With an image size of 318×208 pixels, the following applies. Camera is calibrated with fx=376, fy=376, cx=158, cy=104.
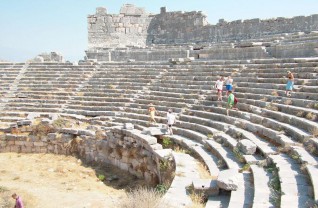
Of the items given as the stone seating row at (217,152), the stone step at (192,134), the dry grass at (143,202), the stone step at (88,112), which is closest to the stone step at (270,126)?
the stone seating row at (217,152)

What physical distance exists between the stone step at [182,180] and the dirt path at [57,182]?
6.60 ft

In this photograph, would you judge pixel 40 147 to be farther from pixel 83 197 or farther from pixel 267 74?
pixel 267 74

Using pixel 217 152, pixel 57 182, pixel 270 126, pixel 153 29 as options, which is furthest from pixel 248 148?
pixel 153 29

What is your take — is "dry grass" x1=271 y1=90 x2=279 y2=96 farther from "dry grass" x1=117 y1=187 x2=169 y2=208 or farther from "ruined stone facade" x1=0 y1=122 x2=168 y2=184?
"dry grass" x1=117 y1=187 x2=169 y2=208

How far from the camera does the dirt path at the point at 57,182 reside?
1001cm

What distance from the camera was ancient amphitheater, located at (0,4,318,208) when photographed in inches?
281

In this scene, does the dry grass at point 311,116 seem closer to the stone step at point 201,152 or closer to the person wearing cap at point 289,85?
the person wearing cap at point 289,85

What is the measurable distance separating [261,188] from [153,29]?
20077mm

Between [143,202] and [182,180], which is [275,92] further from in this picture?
[143,202]

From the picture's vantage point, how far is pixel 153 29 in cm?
2520

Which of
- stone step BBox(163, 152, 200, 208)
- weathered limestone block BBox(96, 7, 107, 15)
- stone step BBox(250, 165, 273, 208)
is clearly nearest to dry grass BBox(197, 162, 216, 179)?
stone step BBox(163, 152, 200, 208)

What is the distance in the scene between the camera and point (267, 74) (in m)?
12.8

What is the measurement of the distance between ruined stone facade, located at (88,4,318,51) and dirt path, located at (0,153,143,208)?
38.6 feet

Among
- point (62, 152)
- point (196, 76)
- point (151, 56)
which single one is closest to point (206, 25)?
point (151, 56)
